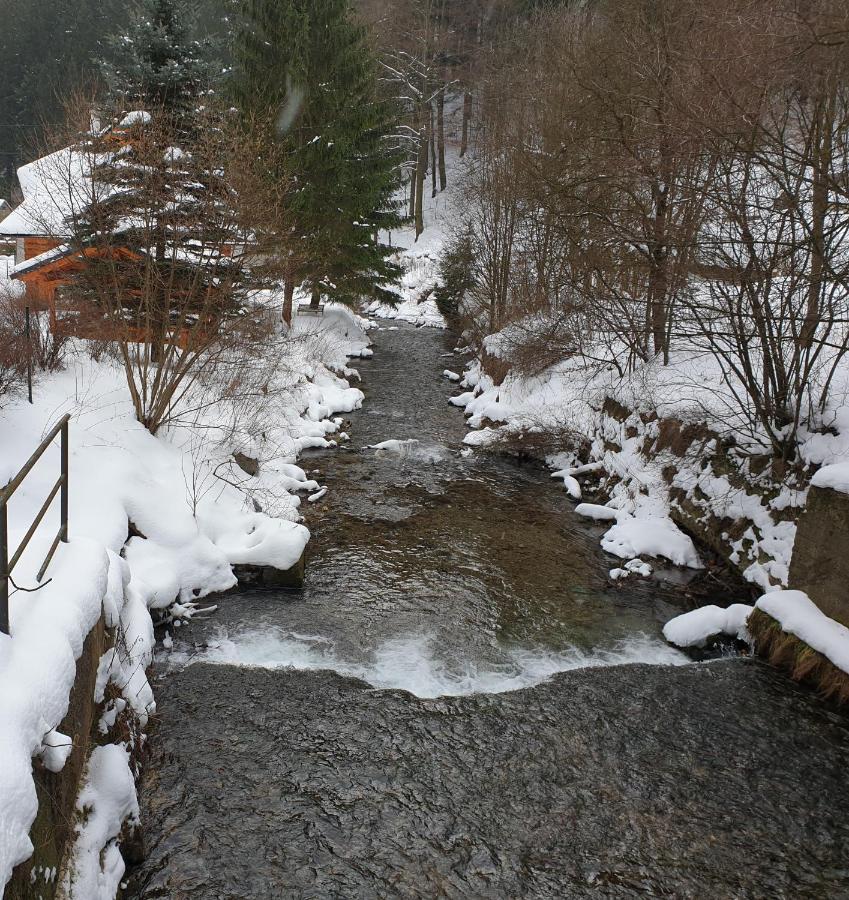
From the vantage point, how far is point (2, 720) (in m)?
3.20

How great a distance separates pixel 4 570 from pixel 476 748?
4.25m

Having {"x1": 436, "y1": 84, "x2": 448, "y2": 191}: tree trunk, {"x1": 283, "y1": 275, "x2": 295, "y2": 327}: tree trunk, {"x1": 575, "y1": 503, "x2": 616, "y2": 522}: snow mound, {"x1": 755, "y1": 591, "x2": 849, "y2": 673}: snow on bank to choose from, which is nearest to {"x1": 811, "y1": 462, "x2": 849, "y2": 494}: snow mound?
{"x1": 755, "y1": 591, "x2": 849, "y2": 673}: snow on bank

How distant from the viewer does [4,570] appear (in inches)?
140

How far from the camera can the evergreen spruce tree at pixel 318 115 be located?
72.8ft

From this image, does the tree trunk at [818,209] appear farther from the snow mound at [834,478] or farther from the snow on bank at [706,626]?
the snow on bank at [706,626]

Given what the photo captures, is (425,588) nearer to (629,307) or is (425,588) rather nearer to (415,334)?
(629,307)

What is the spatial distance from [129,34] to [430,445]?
39.6 feet

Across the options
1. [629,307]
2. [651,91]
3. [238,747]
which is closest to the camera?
[238,747]

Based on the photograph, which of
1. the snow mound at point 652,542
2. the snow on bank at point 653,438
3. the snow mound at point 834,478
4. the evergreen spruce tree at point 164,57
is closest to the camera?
the snow mound at point 834,478

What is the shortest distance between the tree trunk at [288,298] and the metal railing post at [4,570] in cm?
1944

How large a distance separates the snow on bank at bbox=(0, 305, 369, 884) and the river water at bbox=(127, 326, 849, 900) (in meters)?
0.67

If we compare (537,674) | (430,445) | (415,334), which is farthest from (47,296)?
(415,334)

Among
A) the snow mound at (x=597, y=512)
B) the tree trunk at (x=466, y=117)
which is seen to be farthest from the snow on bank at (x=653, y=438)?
the tree trunk at (x=466, y=117)

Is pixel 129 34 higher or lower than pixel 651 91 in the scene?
higher
